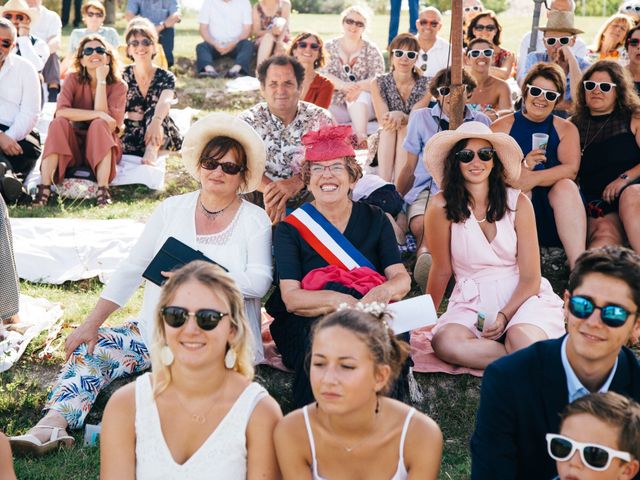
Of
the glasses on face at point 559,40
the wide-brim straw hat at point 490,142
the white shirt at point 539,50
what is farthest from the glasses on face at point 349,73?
the wide-brim straw hat at point 490,142

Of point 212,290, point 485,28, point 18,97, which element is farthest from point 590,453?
point 18,97

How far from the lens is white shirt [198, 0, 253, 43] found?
12570 mm

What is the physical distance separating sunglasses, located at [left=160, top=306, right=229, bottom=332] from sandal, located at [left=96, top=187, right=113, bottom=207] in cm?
493

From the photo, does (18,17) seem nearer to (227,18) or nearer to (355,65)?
(227,18)

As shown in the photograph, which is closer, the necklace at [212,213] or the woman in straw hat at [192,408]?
the woman in straw hat at [192,408]

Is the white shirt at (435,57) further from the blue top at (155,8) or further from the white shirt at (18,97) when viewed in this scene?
the blue top at (155,8)

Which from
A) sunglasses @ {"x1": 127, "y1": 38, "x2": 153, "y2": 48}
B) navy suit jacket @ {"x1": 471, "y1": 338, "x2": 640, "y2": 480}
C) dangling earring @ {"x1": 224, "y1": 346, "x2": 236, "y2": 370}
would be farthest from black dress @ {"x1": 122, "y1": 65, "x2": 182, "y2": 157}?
navy suit jacket @ {"x1": 471, "y1": 338, "x2": 640, "y2": 480}

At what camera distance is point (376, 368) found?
3.31 metres

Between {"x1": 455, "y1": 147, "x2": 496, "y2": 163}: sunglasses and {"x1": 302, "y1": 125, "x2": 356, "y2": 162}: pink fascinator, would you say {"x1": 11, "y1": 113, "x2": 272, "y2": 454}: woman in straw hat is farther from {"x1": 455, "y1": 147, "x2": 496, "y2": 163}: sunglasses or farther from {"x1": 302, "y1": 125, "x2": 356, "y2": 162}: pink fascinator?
{"x1": 455, "y1": 147, "x2": 496, "y2": 163}: sunglasses

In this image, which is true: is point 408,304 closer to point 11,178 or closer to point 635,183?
point 635,183

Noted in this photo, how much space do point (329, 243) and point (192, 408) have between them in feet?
5.17

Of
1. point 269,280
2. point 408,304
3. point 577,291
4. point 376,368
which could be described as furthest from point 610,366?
point 269,280

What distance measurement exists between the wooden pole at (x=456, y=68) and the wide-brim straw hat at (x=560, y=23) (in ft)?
8.43

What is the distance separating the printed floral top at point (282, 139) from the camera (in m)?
6.40
